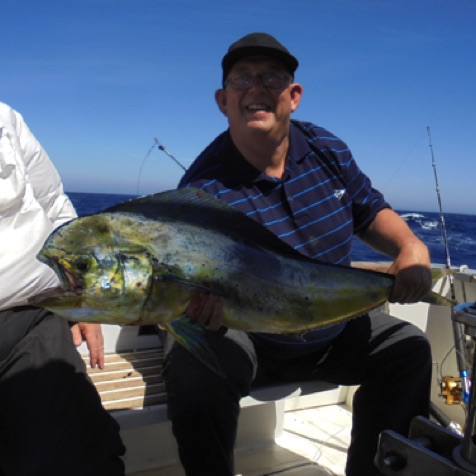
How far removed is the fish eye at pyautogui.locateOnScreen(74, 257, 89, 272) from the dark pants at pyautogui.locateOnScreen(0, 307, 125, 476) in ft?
2.27

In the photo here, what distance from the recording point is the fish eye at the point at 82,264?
4.75 feet

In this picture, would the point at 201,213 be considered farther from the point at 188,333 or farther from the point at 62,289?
the point at 62,289

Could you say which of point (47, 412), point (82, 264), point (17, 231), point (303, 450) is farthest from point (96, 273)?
point (303, 450)

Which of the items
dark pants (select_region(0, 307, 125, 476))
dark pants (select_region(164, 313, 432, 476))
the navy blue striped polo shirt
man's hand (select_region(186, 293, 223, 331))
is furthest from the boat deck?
man's hand (select_region(186, 293, 223, 331))

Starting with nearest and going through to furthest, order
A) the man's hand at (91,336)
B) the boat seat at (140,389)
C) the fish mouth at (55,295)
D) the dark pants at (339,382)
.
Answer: the fish mouth at (55,295) < the dark pants at (339,382) < the boat seat at (140,389) < the man's hand at (91,336)

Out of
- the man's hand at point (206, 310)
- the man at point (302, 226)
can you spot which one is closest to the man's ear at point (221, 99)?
the man at point (302, 226)

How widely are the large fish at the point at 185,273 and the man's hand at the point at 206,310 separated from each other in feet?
0.07

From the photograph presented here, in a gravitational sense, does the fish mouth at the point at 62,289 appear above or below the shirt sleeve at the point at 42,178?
below

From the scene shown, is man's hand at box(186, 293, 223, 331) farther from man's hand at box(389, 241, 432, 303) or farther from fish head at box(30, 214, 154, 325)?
man's hand at box(389, 241, 432, 303)

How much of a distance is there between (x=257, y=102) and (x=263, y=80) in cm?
13

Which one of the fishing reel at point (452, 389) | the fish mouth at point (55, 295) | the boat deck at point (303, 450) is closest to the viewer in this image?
the fish mouth at point (55, 295)

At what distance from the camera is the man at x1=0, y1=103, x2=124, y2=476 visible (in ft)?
5.83

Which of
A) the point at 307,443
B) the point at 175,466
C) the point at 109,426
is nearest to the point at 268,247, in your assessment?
the point at 109,426

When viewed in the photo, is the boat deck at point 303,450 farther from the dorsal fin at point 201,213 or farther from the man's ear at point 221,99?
the man's ear at point 221,99
